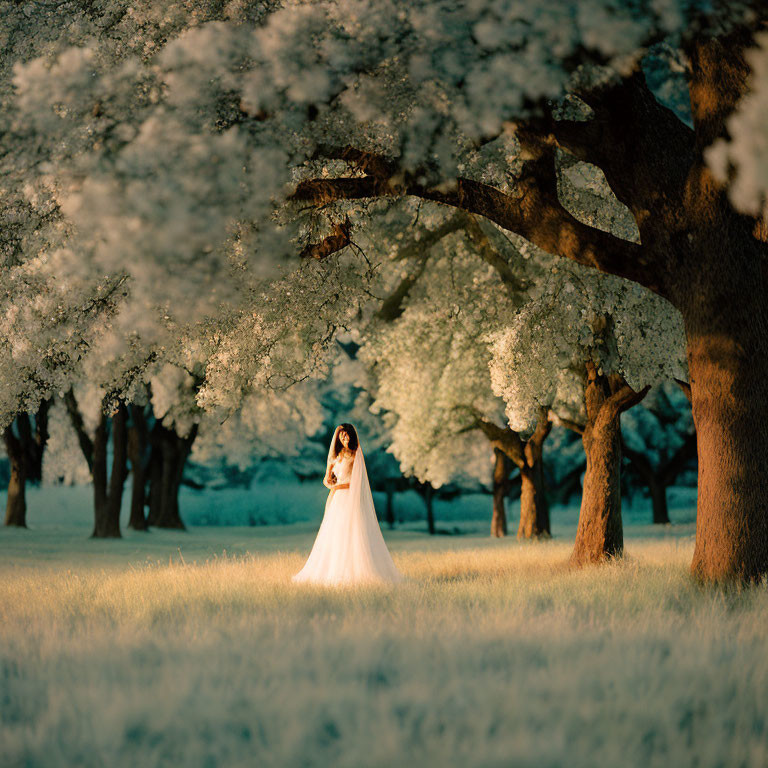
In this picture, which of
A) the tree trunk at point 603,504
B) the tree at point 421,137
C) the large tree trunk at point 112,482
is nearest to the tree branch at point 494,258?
the tree trunk at point 603,504

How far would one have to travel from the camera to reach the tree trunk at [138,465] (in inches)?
1282

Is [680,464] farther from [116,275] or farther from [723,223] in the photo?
[116,275]

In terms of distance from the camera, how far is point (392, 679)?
20.0 ft

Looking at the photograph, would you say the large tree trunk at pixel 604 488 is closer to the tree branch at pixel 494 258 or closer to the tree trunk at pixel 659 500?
the tree branch at pixel 494 258

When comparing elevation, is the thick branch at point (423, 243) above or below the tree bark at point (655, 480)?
above

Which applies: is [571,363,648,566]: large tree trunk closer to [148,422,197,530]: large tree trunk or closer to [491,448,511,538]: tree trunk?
[491,448,511,538]: tree trunk

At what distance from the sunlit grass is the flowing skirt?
6.79ft

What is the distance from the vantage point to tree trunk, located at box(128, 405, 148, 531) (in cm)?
3256

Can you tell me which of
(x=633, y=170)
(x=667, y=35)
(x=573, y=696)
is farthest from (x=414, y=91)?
(x=573, y=696)

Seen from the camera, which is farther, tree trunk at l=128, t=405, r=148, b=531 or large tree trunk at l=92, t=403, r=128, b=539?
tree trunk at l=128, t=405, r=148, b=531

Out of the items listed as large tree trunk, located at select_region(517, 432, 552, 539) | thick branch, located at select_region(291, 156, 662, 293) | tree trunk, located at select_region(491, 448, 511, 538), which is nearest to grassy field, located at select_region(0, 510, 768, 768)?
thick branch, located at select_region(291, 156, 662, 293)

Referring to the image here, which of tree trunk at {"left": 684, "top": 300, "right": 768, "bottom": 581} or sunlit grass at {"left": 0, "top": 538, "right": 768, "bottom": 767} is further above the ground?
tree trunk at {"left": 684, "top": 300, "right": 768, "bottom": 581}

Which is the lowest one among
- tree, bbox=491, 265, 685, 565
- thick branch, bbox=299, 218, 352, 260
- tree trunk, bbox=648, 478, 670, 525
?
tree trunk, bbox=648, 478, 670, 525

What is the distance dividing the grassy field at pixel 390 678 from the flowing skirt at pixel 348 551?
1.63 meters
